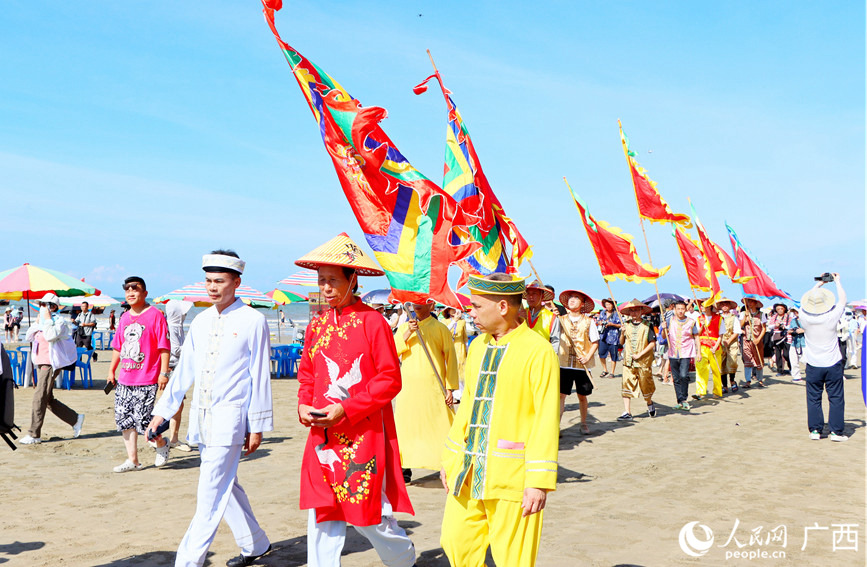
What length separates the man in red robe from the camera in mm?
4016

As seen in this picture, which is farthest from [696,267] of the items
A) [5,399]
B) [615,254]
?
[5,399]

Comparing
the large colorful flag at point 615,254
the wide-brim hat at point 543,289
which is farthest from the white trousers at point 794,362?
the wide-brim hat at point 543,289

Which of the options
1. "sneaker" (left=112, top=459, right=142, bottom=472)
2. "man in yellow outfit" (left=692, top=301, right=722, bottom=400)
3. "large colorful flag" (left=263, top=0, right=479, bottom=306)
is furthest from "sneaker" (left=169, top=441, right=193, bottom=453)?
"man in yellow outfit" (left=692, top=301, right=722, bottom=400)

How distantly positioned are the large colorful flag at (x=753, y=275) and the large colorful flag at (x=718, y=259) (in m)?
0.29

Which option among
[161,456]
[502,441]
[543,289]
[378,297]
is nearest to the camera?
[502,441]

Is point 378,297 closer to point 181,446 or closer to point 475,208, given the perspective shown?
point 181,446

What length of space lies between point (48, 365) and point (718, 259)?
13894mm

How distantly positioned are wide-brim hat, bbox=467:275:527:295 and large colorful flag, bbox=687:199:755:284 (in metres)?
13.0

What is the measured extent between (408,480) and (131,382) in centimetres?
325

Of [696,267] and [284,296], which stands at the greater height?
[696,267]

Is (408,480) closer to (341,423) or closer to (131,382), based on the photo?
(131,382)

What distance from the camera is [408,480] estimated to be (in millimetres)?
7602

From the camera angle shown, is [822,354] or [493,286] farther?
[822,354]

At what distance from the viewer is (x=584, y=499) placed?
677 cm
